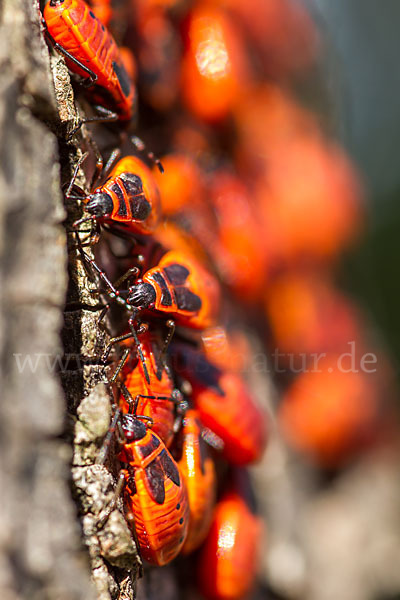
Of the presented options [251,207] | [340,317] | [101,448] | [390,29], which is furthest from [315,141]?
[101,448]

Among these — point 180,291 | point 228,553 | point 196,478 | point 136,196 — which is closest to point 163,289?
point 180,291

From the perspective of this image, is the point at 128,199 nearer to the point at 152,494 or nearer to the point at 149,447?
the point at 149,447

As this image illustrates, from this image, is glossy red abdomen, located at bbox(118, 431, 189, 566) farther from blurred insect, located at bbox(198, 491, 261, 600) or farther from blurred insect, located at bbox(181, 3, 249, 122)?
blurred insect, located at bbox(181, 3, 249, 122)

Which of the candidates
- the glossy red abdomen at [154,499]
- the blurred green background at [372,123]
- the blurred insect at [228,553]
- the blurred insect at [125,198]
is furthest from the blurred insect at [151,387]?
the blurred green background at [372,123]

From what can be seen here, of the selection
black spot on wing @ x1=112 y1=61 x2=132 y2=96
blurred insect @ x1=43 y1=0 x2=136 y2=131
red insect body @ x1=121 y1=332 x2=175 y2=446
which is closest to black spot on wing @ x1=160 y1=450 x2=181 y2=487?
red insect body @ x1=121 y1=332 x2=175 y2=446

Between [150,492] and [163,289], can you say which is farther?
[163,289]

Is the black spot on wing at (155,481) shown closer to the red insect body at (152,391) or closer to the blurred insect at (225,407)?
the red insect body at (152,391)
